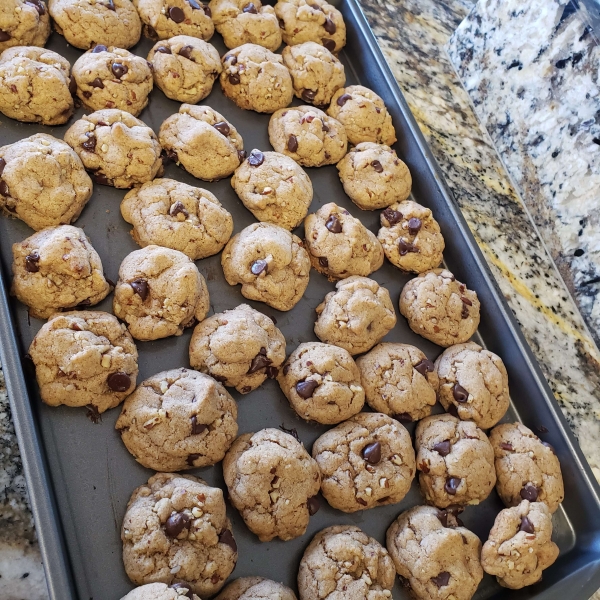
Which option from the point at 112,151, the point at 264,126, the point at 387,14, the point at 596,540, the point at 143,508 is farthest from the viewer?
the point at 387,14

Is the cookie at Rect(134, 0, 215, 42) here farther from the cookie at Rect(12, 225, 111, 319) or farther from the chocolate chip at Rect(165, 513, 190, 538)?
the chocolate chip at Rect(165, 513, 190, 538)

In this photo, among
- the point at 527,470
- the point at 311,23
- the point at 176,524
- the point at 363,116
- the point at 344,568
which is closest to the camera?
the point at 176,524

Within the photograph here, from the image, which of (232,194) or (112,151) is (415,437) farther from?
(112,151)

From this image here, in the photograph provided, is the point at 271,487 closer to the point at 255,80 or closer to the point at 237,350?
the point at 237,350

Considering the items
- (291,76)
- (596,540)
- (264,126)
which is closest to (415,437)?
(596,540)

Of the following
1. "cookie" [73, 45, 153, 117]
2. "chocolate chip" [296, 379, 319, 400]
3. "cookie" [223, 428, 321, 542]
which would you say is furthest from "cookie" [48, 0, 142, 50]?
"cookie" [223, 428, 321, 542]

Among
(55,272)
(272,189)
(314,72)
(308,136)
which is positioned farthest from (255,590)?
(314,72)

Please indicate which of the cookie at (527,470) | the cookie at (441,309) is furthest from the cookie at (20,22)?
the cookie at (527,470)
